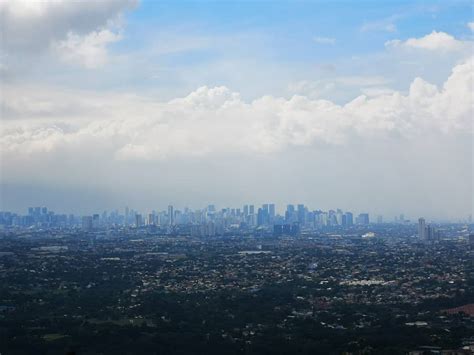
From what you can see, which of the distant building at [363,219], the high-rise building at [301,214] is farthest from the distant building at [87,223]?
the distant building at [363,219]

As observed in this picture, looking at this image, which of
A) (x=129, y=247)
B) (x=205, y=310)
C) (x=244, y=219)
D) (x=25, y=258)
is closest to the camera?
(x=205, y=310)

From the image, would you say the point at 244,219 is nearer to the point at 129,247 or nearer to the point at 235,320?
the point at 129,247

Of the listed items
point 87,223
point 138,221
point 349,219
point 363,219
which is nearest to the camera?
point 87,223

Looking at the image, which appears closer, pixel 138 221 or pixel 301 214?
pixel 138 221

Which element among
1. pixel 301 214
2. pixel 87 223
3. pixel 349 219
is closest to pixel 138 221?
pixel 87 223

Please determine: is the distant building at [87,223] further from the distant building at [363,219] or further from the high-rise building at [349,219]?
the distant building at [363,219]

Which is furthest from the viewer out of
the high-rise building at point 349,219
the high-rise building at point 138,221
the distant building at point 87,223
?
the high-rise building at point 349,219

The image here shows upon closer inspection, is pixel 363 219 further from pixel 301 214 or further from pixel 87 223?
pixel 87 223

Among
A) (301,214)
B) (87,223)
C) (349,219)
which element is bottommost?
(87,223)

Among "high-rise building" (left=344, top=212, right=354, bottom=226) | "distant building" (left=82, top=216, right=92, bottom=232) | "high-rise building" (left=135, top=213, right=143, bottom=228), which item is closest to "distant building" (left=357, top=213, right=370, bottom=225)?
"high-rise building" (left=344, top=212, right=354, bottom=226)

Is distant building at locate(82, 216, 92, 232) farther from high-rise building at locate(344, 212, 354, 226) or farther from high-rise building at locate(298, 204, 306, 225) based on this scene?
high-rise building at locate(344, 212, 354, 226)

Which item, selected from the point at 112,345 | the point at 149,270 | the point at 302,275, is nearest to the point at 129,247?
the point at 149,270
